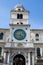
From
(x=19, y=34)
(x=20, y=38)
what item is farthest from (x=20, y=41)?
(x=19, y=34)

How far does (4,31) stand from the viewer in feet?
163

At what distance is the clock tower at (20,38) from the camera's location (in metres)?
44.0

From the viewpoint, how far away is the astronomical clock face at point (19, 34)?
46000 millimetres

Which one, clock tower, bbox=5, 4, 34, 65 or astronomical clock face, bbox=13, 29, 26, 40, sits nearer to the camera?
clock tower, bbox=5, 4, 34, 65

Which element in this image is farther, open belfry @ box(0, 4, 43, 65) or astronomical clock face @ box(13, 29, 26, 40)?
astronomical clock face @ box(13, 29, 26, 40)

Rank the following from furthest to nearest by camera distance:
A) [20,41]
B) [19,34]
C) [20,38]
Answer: [19,34] → [20,38] → [20,41]

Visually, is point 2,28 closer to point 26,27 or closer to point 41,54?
point 26,27

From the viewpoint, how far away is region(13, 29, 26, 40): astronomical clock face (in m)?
46.0

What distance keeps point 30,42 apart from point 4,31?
26.8ft

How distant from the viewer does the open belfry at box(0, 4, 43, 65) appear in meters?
44.0

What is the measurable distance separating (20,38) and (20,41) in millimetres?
818

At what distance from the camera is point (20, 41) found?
4547 cm

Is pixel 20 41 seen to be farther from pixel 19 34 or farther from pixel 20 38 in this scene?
pixel 19 34

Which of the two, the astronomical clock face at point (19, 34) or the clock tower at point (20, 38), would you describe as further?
the astronomical clock face at point (19, 34)
